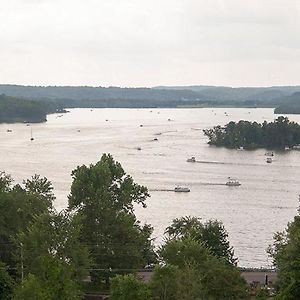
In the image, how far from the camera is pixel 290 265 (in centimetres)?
990

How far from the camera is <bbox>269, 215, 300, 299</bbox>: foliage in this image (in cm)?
878

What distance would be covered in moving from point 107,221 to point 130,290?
413cm

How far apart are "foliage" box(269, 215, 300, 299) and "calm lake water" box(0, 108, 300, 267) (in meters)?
4.49

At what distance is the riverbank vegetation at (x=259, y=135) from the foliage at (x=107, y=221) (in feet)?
112

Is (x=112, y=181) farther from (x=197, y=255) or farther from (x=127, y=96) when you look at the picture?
(x=127, y=96)

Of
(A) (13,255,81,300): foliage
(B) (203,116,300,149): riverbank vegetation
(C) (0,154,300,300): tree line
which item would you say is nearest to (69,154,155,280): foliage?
(C) (0,154,300,300): tree line

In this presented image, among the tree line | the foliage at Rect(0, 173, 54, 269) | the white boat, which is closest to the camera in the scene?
the tree line

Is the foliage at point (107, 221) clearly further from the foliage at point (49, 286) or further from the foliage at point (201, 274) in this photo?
the foliage at point (49, 286)

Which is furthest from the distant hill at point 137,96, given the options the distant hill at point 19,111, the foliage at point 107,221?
the foliage at point 107,221

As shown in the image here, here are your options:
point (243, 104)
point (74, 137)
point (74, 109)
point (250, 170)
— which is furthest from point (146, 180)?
point (243, 104)

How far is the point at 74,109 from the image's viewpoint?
4769 inches

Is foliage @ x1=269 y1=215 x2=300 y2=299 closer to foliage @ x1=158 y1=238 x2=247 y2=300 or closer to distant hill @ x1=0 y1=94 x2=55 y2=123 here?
foliage @ x1=158 y1=238 x2=247 y2=300

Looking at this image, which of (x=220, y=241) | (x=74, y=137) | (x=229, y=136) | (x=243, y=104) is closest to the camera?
(x=220, y=241)

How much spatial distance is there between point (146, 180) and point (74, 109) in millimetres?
92246
